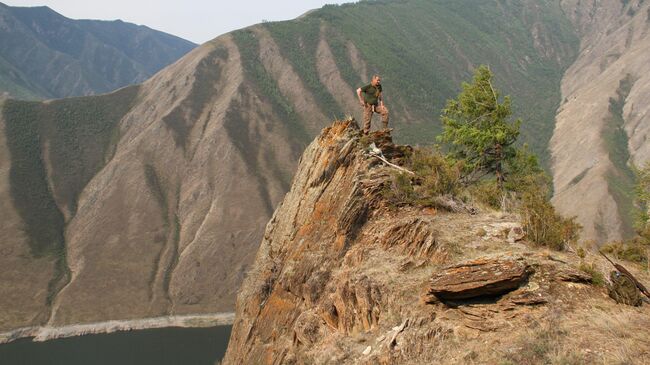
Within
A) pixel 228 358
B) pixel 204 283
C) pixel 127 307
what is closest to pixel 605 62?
pixel 204 283

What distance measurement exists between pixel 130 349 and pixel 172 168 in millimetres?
56940

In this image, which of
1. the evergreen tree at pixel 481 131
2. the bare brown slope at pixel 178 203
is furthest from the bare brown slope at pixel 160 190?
the evergreen tree at pixel 481 131

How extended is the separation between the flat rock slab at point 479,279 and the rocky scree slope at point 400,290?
25mm

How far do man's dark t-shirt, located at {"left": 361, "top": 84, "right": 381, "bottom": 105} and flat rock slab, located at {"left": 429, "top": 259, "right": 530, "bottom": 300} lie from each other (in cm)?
1091

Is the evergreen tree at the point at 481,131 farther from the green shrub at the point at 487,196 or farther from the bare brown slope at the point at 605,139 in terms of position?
the bare brown slope at the point at 605,139

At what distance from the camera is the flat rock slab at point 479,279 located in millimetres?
10812

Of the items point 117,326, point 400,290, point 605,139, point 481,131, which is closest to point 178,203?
point 117,326

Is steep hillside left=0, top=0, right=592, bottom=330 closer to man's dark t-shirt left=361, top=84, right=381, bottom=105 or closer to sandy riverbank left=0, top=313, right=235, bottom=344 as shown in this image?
sandy riverbank left=0, top=313, right=235, bottom=344

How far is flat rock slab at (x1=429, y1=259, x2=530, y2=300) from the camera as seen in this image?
10.8m

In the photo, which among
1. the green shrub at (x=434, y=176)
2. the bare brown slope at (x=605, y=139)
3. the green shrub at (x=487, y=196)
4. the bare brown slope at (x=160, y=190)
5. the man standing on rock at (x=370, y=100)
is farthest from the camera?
the bare brown slope at (x=160, y=190)

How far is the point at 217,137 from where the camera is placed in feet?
421

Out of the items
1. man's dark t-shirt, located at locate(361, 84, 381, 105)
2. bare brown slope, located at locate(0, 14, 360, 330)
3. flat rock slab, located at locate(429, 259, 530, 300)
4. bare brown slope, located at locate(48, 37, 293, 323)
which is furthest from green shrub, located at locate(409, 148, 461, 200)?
bare brown slope, located at locate(48, 37, 293, 323)

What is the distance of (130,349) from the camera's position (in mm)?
77250

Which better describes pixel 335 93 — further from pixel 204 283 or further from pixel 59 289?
pixel 59 289
